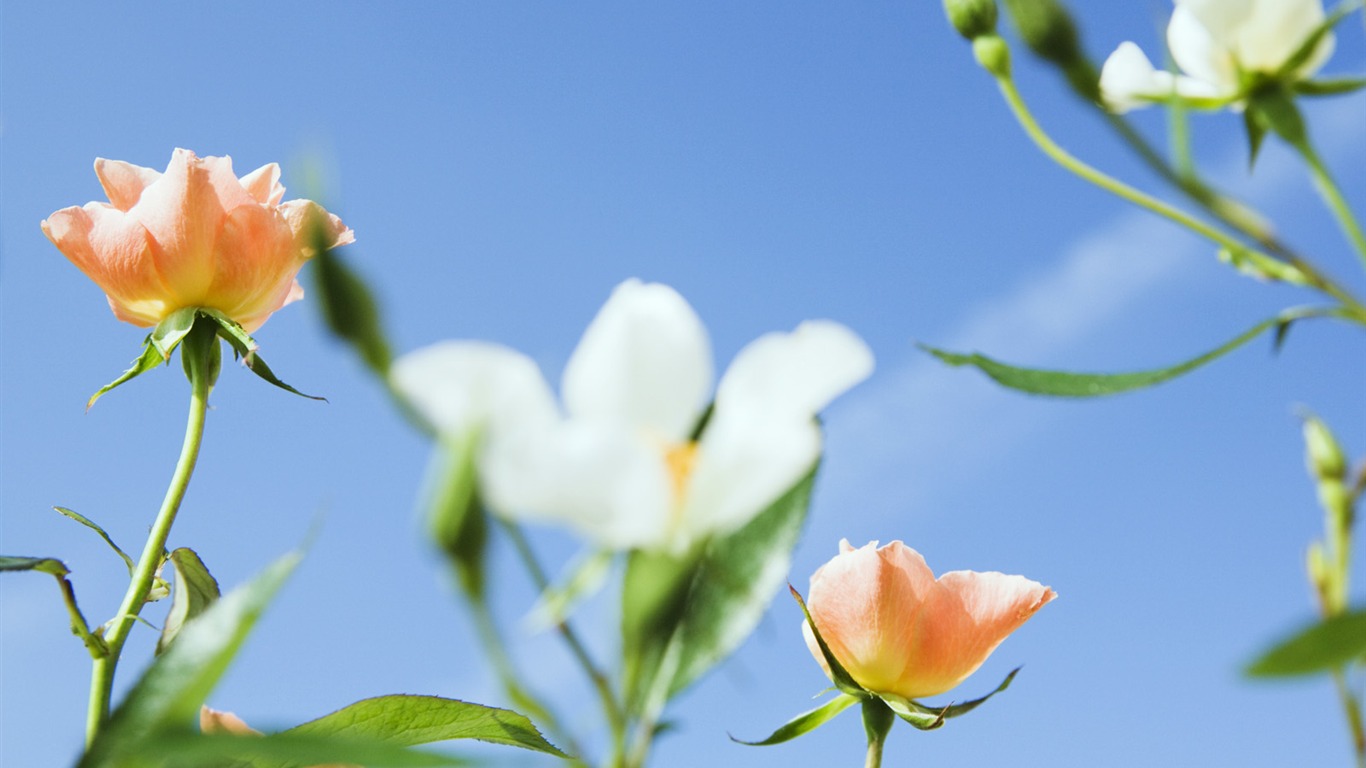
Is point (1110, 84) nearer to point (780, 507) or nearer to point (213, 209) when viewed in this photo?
point (780, 507)

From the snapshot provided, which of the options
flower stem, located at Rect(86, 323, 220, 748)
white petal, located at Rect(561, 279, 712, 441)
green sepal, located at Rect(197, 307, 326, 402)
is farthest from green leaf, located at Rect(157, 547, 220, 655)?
white petal, located at Rect(561, 279, 712, 441)

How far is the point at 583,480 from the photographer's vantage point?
7.8 inches

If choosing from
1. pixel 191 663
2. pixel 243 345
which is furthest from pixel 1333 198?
pixel 243 345

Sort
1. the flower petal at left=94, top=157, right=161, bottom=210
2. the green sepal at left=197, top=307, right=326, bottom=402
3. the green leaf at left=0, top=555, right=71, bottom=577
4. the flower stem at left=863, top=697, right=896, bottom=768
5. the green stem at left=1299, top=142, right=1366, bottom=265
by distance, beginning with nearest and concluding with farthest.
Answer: the green stem at left=1299, top=142, right=1366, bottom=265 → the green leaf at left=0, top=555, right=71, bottom=577 → the flower stem at left=863, top=697, right=896, bottom=768 → the green sepal at left=197, top=307, right=326, bottom=402 → the flower petal at left=94, top=157, right=161, bottom=210

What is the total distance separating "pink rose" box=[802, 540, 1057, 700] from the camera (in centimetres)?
60

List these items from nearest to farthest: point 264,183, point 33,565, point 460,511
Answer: point 460,511 → point 33,565 → point 264,183

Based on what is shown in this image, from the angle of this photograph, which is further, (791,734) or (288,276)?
(288,276)

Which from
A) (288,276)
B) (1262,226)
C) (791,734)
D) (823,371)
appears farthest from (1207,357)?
(288,276)

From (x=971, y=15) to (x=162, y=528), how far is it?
475 millimetres

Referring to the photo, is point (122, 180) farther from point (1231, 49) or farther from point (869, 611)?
point (1231, 49)

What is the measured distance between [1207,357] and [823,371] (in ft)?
0.55

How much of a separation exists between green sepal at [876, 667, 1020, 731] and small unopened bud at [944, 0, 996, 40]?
31 cm

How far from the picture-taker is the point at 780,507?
290 mm

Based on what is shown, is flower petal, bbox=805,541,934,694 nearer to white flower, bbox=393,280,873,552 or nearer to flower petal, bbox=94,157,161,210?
white flower, bbox=393,280,873,552
